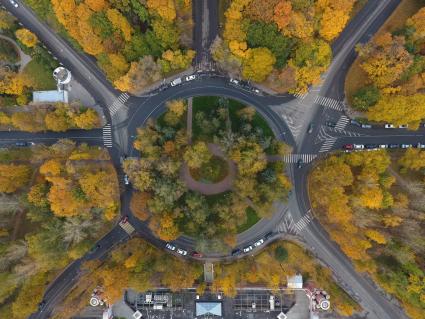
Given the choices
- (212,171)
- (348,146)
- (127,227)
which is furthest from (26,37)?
(348,146)

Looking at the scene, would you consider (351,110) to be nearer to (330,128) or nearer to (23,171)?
(330,128)

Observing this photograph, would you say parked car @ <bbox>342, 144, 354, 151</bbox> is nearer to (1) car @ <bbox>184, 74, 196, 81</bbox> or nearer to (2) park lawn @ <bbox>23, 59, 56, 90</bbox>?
(1) car @ <bbox>184, 74, 196, 81</bbox>

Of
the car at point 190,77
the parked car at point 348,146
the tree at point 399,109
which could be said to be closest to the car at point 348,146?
the parked car at point 348,146

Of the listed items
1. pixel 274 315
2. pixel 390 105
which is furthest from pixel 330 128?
pixel 274 315

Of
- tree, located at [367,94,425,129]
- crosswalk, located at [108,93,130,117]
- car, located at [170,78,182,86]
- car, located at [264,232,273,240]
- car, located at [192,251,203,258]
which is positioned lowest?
car, located at [192,251,203,258]

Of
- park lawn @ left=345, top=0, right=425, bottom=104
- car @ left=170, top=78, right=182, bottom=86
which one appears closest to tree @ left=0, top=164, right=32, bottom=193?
car @ left=170, top=78, right=182, bottom=86

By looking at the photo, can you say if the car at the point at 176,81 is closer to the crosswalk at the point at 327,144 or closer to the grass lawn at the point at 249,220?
the grass lawn at the point at 249,220
